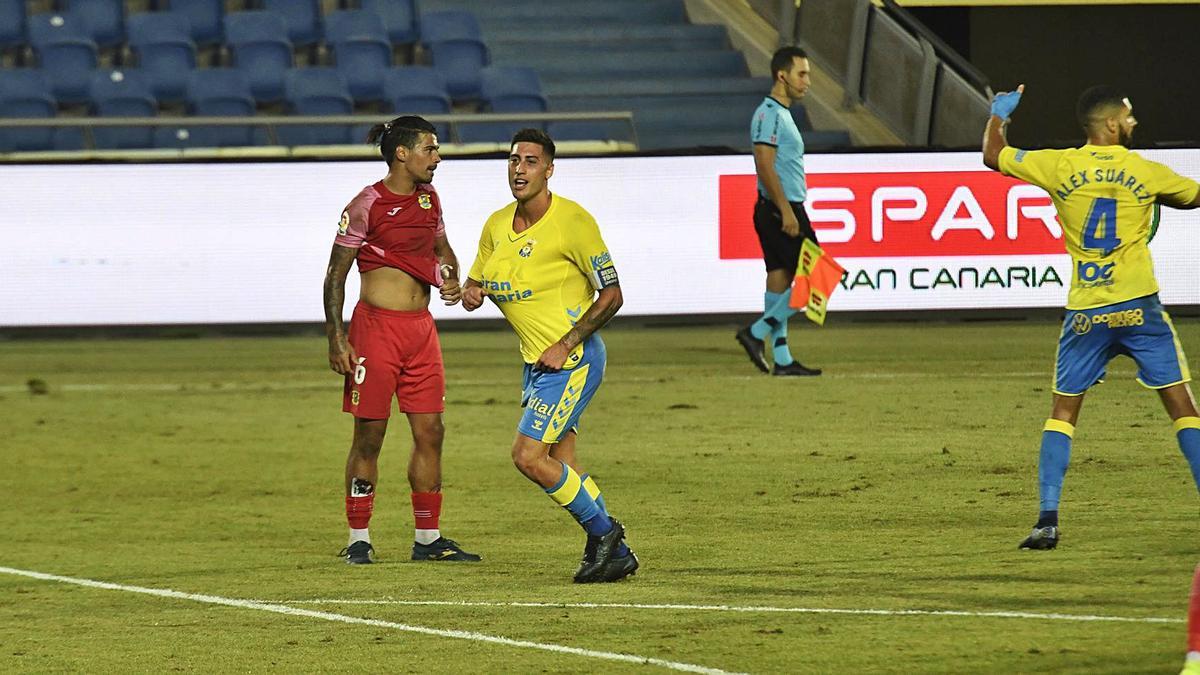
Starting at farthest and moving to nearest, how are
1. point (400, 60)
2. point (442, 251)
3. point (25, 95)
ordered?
point (400, 60)
point (25, 95)
point (442, 251)

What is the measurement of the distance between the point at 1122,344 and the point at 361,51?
Result: 17.0 meters

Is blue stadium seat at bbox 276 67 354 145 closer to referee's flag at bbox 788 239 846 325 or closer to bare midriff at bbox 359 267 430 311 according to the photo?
referee's flag at bbox 788 239 846 325

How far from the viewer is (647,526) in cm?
940

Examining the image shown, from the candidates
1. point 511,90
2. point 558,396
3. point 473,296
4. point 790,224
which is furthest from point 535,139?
point 511,90

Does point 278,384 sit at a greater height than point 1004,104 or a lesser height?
lesser

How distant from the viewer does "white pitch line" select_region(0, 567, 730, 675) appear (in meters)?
6.21

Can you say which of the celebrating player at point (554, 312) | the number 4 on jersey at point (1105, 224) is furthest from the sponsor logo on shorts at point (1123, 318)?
the celebrating player at point (554, 312)

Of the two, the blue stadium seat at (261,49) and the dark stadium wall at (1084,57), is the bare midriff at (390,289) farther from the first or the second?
the dark stadium wall at (1084,57)

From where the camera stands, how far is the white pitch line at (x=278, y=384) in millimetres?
15352

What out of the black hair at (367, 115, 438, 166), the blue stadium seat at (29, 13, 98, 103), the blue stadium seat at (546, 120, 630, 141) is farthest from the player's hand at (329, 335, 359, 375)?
the blue stadium seat at (29, 13, 98, 103)

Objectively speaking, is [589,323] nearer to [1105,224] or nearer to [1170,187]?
[1105,224]

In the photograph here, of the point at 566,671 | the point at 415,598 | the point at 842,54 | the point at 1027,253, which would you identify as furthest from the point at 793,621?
the point at 842,54

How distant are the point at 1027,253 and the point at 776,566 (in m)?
11.4

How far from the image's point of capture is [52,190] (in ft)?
61.3
